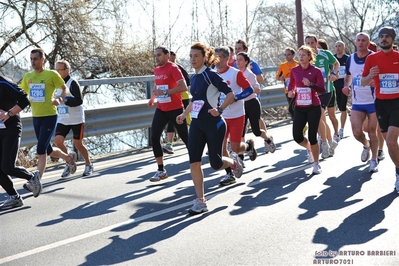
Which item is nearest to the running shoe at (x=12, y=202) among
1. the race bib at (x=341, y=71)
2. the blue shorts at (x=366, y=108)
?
the blue shorts at (x=366, y=108)

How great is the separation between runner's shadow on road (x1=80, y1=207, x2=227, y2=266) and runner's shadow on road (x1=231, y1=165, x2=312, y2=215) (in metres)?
0.37

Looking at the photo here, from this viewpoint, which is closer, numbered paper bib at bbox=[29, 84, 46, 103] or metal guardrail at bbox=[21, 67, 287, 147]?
numbered paper bib at bbox=[29, 84, 46, 103]

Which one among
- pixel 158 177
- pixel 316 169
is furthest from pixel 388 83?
pixel 158 177

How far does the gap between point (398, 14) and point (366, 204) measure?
93.6 ft

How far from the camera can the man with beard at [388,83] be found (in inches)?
311

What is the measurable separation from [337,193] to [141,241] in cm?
279

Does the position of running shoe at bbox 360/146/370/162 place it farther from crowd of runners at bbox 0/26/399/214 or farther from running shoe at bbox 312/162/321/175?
running shoe at bbox 312/162/321/175

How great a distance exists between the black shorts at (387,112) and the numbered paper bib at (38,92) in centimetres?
409

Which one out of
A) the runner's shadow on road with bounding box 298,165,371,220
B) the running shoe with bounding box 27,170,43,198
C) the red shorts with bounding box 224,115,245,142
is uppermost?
the red shorts with bounding box 224,115,245,142

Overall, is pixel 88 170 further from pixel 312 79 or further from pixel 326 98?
pixel 326 98

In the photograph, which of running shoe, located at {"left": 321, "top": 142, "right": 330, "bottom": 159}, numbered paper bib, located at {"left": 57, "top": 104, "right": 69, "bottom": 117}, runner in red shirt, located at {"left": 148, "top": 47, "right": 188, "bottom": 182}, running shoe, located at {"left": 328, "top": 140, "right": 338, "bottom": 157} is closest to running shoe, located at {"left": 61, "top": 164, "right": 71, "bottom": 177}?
numbered paper bib, located at {"left": 57, "top": 104, "right": 69, "bottom": 117}

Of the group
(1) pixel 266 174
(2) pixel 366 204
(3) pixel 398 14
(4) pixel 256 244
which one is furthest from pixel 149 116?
(3) pixel 398 14

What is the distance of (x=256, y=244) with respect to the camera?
5.90 meters

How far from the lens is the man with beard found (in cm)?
789
